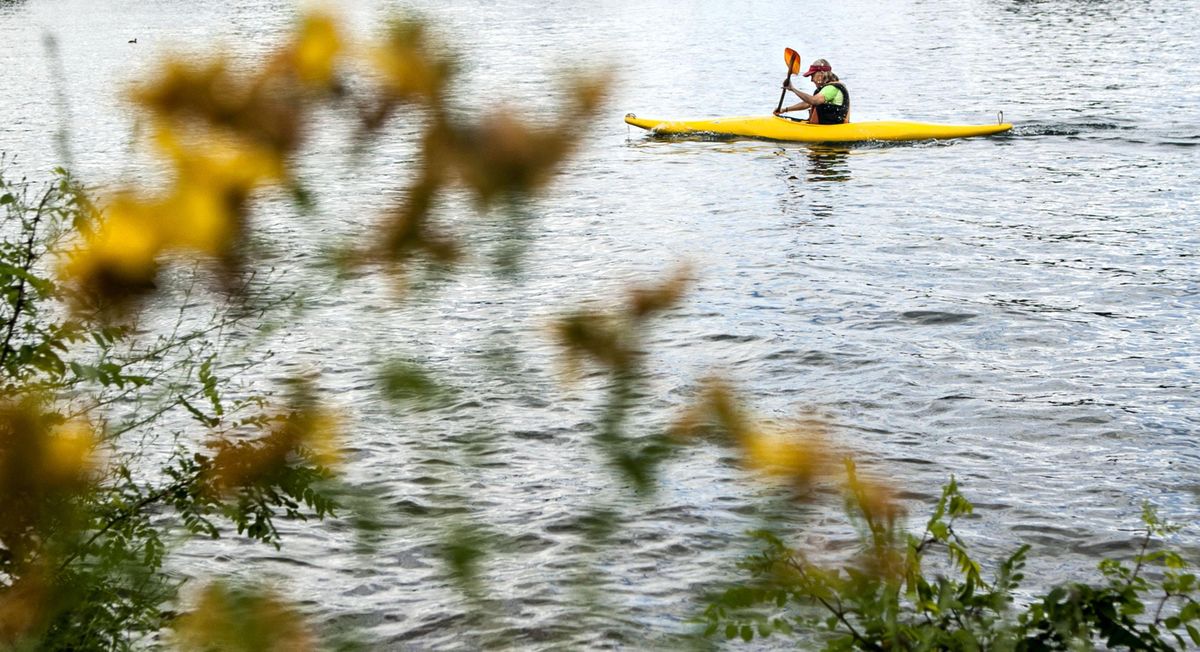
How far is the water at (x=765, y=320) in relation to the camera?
4.78 feet

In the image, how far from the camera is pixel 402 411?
1302 millimetres

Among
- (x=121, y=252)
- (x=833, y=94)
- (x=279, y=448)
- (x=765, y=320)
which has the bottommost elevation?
(x=765, y=320)

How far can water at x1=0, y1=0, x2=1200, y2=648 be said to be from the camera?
1.46m

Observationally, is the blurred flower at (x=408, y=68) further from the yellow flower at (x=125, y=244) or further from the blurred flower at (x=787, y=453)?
the blurred flower at (x=787, y=453)

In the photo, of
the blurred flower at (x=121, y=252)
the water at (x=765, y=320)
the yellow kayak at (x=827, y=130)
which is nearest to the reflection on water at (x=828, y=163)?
the water at (x=765, y=320)

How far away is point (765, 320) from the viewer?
12.5 m

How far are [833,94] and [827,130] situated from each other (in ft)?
1.83

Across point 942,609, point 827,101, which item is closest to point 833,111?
point 827,101

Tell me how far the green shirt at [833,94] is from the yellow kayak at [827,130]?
0.37 meters

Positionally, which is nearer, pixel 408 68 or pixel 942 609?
pixel 408 68

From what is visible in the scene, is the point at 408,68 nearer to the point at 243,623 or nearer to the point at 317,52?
the point at 317,52

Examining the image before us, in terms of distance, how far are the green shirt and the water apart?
823 millimetres

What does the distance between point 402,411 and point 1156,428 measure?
364 inches

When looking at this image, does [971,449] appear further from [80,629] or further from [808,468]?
[808,468]
